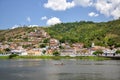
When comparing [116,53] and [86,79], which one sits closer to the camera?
[86,79]

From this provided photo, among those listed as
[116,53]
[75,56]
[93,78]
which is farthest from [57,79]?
[116,53]

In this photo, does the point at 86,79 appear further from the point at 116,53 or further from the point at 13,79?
the point at 116,53

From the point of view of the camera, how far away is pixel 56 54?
7603 inches

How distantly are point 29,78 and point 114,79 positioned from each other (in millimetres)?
15178

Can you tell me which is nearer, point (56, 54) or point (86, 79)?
point (86, 79)

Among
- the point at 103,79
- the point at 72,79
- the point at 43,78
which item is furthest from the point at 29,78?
the point at 103,79

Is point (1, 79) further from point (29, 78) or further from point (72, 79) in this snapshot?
point (72, 79)

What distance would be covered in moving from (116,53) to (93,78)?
14065 centimetres

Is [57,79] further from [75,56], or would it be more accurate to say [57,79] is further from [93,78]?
[75,56]

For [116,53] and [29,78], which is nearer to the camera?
[29,78]

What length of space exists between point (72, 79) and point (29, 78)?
7.97 meters

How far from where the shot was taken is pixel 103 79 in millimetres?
59000

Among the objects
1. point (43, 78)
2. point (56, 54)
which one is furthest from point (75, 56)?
point (43, 78)

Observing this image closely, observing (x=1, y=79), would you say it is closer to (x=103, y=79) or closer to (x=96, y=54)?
(x=103, y=79)
